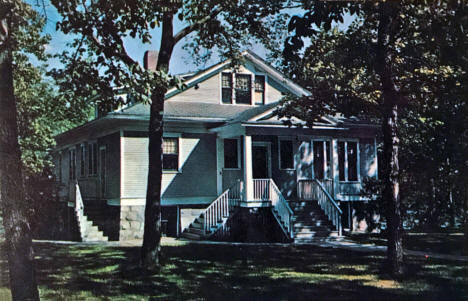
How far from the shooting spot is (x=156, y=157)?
1012 cm

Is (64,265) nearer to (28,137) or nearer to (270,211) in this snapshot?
(28,137)

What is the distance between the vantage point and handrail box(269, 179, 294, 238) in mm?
14779

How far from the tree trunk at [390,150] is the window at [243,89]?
933 centimetres

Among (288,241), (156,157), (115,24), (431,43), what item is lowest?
(288,241)

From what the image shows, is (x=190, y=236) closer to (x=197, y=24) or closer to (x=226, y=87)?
(x=226, y=87)

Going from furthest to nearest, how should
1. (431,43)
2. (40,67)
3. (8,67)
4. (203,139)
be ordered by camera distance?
(203,139)
(40,67)
(431,43)
(8,67)

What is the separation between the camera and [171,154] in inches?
661

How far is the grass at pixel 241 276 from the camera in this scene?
7.66 metres

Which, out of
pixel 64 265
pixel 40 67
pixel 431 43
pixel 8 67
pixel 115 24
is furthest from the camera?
pixel 64 265

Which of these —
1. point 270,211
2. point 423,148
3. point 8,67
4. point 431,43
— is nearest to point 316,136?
point 270,211

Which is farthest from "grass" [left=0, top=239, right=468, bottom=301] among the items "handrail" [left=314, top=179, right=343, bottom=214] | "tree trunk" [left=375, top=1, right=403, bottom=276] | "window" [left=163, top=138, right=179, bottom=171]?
"window" [left=163, top=138, right=179, bottom=171]

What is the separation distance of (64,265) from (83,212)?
5.83 m

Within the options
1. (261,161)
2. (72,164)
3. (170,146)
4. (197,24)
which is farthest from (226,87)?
(197,24)

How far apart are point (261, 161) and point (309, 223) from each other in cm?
358
